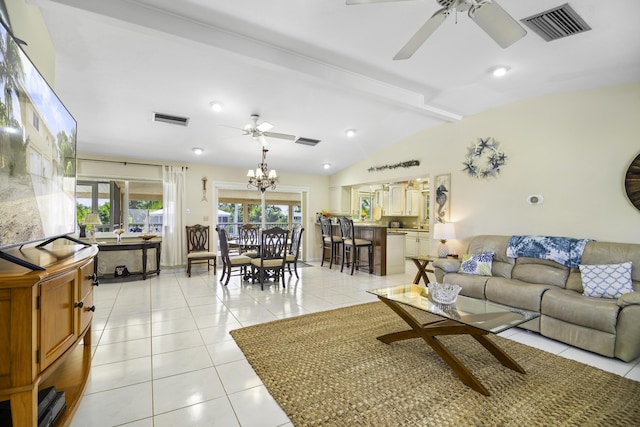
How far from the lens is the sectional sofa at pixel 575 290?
255 centimetres

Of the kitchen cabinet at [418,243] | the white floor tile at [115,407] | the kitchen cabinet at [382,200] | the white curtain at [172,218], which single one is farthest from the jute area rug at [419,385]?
the kitchen cabinet at [382,200]

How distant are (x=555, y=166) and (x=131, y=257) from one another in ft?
23.1

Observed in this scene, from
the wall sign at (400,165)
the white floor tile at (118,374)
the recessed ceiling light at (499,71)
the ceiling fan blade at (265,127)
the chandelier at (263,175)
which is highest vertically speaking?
the recessed ceiling light at (499,71)

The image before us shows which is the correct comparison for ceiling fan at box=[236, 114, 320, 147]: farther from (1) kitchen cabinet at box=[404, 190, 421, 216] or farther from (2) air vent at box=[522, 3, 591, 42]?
(1) kitchen cabinet at box=[404, 190, 421, 216]

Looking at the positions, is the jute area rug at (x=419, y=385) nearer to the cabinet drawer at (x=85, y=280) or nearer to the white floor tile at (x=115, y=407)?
the white floor tile at (x=115, y=407)

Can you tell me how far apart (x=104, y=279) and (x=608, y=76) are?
792 centimetres

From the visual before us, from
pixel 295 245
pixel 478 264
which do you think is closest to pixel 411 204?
pixel 295 245

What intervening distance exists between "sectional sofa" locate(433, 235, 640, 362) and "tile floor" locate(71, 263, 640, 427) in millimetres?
175

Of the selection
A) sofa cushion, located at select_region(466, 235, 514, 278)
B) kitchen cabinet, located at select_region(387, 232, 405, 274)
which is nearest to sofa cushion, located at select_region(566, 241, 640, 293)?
sofa cushion, located at select_region(466, 235, 514, 278)

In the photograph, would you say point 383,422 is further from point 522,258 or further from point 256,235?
point 256,235

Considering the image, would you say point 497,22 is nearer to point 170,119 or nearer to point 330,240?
point 170,119

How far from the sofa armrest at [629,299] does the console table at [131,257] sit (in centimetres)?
649

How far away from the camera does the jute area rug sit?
5.93 feet

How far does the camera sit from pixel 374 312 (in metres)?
3.75
